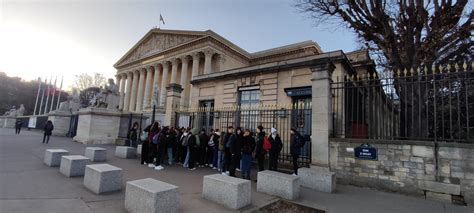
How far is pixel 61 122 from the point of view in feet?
80.7

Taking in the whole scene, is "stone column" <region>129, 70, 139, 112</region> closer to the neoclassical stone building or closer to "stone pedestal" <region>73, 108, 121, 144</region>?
the neoclassical stone building

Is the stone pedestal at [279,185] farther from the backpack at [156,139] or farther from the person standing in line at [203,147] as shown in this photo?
the backpack at [156,139]

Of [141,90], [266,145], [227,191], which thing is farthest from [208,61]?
[227,191]

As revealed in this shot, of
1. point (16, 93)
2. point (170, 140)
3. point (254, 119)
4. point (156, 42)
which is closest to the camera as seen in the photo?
point (170, 140)

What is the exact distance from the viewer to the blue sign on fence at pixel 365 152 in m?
7.68

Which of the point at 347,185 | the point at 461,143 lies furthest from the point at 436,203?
the point at 347,185

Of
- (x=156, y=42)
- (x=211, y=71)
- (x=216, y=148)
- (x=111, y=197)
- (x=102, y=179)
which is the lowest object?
(x=111, y=197)

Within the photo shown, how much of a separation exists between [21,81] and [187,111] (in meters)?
74.1

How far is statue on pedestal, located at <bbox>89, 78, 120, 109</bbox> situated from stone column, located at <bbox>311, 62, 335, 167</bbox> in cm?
1677

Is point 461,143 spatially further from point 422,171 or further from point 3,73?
point 3,73

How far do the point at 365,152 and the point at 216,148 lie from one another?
18.4ft

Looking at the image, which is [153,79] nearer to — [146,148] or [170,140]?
[146,148]

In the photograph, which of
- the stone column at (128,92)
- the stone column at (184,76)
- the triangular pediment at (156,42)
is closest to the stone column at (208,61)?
the triangular pediment at (156,42)

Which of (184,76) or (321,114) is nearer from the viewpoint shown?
(321,114)
